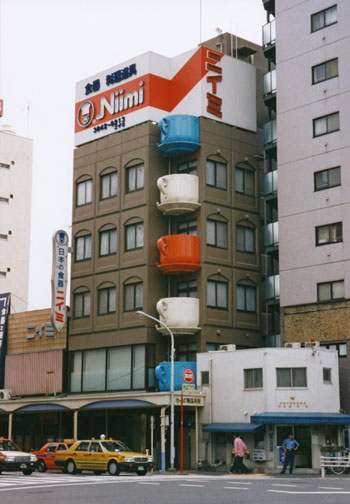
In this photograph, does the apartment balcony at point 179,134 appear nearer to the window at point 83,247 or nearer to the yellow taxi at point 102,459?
the window at point 83,247

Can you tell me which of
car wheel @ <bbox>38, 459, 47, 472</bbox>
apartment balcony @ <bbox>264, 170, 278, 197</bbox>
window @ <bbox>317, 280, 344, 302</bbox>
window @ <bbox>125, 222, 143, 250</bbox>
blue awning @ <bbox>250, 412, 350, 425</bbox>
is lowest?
car wheel @ <bbox>38, 459, 47, 472</bbox>

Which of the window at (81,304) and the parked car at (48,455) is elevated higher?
the window at (81,304)

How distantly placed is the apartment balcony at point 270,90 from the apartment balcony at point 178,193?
8.23m

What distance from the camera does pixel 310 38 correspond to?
174ft

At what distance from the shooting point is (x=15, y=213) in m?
90.6

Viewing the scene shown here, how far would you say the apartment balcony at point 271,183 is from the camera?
55.4 m

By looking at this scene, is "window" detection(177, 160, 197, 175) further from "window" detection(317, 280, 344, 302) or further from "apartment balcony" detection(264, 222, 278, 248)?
"window" detection(317, 280, 344, 302)

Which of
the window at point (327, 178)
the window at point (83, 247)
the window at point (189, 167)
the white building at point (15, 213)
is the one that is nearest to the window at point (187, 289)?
the window at point (189, 167)

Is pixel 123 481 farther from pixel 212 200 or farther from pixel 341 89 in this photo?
pixel 341 89

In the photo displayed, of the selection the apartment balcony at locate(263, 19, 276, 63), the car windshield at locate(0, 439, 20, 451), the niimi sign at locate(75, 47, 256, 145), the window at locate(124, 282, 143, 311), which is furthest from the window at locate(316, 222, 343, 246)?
the car windshield at locate(0, 439, 20, 451)

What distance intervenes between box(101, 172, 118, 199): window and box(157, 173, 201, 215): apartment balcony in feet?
16.0

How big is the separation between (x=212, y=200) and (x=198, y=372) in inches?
461

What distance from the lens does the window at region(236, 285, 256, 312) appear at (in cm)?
5428

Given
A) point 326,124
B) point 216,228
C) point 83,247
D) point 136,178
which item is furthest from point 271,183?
point 83,247
